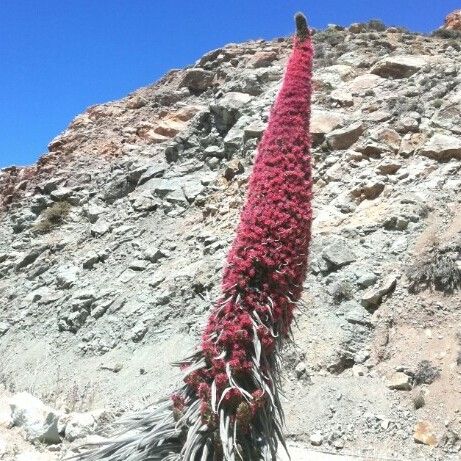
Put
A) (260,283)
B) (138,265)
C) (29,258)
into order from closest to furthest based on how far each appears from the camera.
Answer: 1. (260,283)
2. (138,265)
3. (29,258)

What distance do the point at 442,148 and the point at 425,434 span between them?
684cm

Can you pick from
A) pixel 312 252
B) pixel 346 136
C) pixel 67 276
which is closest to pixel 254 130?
pixel 346 136

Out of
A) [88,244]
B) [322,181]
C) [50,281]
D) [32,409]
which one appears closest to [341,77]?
[322,181]

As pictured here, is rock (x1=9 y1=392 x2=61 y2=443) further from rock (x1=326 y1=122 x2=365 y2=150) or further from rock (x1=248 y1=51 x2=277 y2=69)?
rock (x1=248 y1=51 x2=277 y2=69)

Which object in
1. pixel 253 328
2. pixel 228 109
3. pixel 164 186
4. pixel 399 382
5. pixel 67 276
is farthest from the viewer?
pixel 228 109

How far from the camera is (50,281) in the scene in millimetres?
15625

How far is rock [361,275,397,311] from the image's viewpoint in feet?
31.2

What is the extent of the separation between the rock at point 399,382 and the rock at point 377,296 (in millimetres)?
1572

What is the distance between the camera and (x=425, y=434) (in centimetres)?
710

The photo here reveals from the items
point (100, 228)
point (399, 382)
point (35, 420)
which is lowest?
point (399, 382)

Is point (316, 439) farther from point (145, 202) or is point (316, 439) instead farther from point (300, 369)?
point (145, 202)

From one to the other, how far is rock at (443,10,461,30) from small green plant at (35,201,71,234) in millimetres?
17234

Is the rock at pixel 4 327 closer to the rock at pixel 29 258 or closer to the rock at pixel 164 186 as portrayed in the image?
the rock at pixel 29 258

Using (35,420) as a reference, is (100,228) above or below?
above
